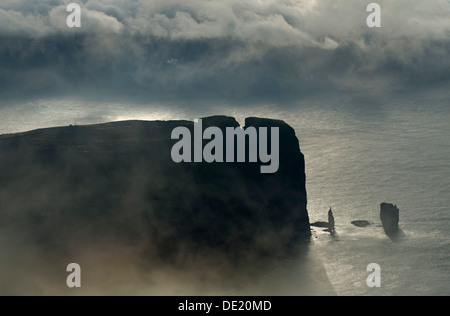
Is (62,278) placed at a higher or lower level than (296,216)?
lower

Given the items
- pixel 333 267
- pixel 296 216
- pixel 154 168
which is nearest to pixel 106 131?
pixel 154 168

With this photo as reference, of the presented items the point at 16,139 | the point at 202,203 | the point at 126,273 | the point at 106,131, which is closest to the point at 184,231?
the point at 202,203

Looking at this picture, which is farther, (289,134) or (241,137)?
(289,134)

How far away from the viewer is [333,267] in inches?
6673

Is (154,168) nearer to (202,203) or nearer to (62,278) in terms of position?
(202,203)

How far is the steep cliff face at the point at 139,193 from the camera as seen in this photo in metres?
124

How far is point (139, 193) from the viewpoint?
137m

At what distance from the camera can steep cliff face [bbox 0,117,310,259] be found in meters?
124
